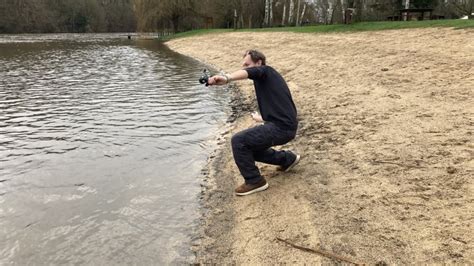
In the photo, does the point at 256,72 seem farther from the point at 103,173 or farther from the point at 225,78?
the point at 103,173

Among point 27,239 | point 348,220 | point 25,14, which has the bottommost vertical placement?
point 27,239

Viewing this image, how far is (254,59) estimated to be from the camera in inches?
233

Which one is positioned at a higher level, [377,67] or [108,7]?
[108,7]

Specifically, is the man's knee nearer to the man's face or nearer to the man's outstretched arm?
the man's outstretched arm

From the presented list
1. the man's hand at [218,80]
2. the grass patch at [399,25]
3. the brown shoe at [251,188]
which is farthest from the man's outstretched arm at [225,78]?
the grass patch at [399,25]

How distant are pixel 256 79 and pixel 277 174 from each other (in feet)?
5.36

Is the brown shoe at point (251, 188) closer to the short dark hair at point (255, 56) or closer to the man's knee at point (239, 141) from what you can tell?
the man's knee at point (239, 141)

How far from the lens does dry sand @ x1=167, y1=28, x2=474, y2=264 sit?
4359mm

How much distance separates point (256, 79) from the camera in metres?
5.79

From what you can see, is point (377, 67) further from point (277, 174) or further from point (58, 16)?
point (58, 16)

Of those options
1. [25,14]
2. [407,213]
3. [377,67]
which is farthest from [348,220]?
[25,14]

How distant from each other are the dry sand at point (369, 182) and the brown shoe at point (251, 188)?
0.26 feet

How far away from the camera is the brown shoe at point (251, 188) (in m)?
6.04

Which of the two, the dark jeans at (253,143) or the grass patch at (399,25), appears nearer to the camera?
the dark jeans at (253,143)
